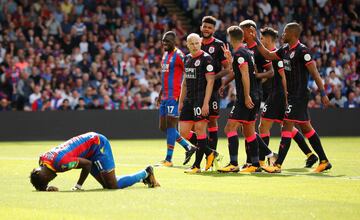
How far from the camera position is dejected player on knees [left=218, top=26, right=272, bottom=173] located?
14000 mm

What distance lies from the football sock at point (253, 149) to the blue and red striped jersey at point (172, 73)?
2771 millimetres

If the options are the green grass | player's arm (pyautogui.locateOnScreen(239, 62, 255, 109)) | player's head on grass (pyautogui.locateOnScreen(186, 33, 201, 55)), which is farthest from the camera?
player's head on grass (pyautogui.locateOnScreen(186, 33, 201, 55))

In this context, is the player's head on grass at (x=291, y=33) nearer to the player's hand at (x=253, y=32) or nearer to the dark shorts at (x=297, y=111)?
the player's hand at (x=253, y=32)

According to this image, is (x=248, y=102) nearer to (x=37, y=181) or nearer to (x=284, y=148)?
(x=284, y=148)

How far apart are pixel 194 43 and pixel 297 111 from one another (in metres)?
1.91

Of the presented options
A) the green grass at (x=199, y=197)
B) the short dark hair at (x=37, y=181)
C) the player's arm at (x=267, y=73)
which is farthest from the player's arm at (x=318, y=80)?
the short dark hair at (x=37, y=181)

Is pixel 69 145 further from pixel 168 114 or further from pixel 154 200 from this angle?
pixel 168 114

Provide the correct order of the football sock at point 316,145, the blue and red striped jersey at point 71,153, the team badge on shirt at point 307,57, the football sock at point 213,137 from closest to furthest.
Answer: the blue and red striped jersey at point 71,153
the team badge on shirt at point 307,57
the football sock at point 316,145
the football sock at point 213,137

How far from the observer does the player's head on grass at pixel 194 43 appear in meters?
14.5

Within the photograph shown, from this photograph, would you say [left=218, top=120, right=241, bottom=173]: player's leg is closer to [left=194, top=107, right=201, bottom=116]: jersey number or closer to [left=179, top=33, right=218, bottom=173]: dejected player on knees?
[left=179, top=33, right=218, bottom=173]: dejected player on knees

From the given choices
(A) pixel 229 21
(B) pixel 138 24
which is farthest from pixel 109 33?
(A) pixel 229 21

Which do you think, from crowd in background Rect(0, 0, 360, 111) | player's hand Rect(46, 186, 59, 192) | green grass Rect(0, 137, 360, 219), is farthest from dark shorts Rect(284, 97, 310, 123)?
crowd in background Rect(0, 0, 360, 111)

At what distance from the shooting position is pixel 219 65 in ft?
50.5

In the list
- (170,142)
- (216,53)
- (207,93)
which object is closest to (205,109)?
(207,93)
